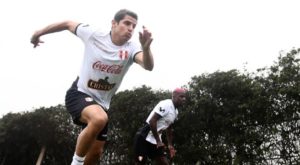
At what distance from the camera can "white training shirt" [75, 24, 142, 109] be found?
4.41 m

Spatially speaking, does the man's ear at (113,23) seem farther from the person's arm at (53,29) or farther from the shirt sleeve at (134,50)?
the person's arm at (53,29)

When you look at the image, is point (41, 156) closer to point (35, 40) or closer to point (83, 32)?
point (35, 40)

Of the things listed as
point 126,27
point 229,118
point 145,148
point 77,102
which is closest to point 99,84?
point 77,102

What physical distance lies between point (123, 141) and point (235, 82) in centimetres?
569

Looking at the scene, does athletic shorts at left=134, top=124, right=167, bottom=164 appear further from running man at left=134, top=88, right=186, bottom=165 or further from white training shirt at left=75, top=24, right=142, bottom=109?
white training shirt at left=75, top=24, right=142, bottom=109

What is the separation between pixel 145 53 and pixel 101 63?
26.5 inches

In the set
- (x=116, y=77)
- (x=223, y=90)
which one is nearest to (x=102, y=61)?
(x=116, y=77)

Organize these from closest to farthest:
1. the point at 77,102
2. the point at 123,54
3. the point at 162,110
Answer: the point at 77,102 → the point at 123,54 → the point at 162,110

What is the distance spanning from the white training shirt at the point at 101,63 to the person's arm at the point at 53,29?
3.6 inches

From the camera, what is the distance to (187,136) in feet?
40.2

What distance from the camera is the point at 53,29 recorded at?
4.46m

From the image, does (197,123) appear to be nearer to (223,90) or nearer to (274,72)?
(223,90)

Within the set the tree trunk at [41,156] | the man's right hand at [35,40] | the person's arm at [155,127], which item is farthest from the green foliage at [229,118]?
the tree trunk at [41,156]

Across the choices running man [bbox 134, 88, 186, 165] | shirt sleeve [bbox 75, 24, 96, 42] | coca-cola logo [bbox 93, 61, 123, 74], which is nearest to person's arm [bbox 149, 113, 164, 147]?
running man [bbox 134, 88, 186, 165]
